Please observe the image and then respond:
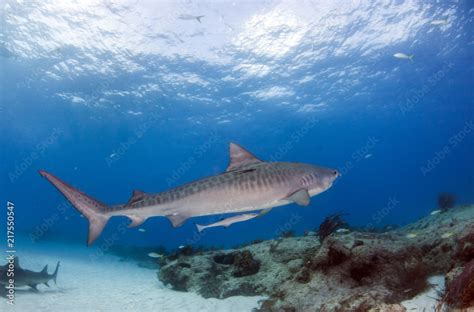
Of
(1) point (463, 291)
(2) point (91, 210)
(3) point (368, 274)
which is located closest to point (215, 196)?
(2) point (91, 210)

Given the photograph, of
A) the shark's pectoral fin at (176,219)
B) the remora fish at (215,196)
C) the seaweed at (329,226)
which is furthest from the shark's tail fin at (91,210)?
the seaweed at (329,226)

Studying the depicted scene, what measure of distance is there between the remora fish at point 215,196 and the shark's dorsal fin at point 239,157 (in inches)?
7.8

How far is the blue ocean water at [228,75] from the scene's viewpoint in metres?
26.2

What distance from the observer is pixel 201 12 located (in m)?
24.9

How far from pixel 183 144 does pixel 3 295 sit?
5812 centimetres

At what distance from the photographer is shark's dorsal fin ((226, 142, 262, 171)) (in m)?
7.07

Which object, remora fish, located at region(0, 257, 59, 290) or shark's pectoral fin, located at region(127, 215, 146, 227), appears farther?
remora fish, located at region(0, 257, 59, 290)

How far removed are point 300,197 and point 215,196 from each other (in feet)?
5.32

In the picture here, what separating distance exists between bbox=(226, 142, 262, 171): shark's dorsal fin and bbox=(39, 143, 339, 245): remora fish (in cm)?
20

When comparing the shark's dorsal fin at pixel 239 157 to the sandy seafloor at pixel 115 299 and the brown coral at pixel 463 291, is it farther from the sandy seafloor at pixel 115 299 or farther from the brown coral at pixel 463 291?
the brown coral at pixel 463 291

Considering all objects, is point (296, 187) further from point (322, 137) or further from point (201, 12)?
point (322, 137)

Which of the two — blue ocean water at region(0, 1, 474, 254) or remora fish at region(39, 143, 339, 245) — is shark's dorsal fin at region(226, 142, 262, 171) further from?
blue ocean water at region(0, 1, 474, 254)

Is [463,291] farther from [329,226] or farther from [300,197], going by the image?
[329,226]

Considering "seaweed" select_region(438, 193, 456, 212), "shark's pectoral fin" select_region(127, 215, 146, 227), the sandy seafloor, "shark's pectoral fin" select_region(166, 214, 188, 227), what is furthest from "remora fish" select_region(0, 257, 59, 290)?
"seaweed" select_region(438, 193, 456, 212)
